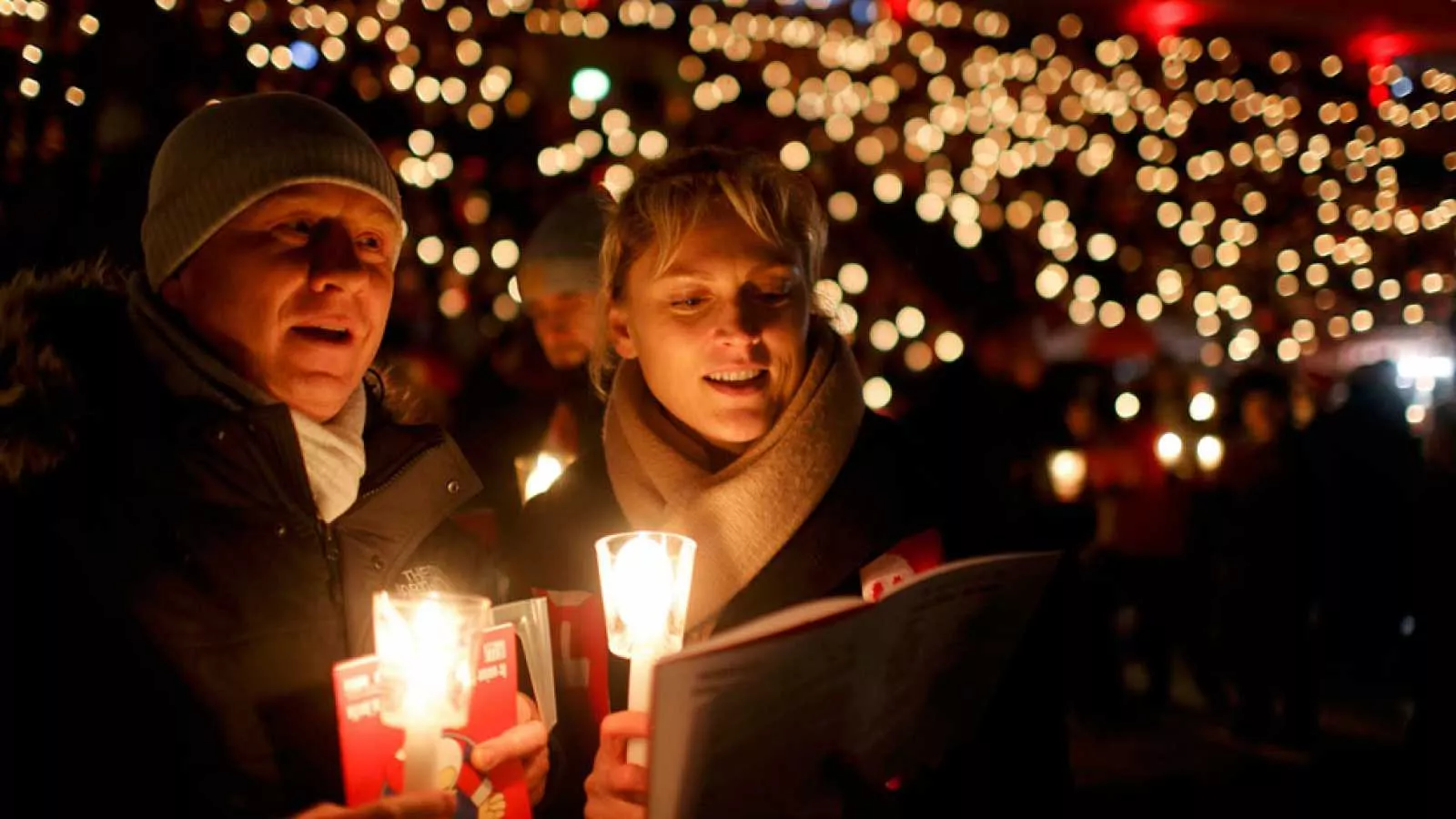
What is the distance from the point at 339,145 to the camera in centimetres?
186

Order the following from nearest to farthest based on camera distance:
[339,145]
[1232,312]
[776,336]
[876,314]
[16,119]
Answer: [339,145] → [776,336] → [16,119] → [876,314] → [1232,312]

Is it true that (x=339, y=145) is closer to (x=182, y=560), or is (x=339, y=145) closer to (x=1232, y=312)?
(x=182, y=560)

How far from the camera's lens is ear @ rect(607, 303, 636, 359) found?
7.63ft

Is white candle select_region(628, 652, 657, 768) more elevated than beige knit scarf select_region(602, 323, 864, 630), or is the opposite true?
beige knit scarf select_region(602, 323, 864, 630)

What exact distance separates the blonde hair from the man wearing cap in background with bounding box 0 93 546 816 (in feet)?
1.60

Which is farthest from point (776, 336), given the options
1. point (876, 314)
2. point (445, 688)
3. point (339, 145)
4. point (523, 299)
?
point (876, 314)

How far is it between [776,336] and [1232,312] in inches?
430

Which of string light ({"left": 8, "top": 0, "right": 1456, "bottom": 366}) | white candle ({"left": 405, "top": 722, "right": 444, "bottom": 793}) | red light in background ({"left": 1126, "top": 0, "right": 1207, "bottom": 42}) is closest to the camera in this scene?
white candle ({"left": 405, "top": 722, "right": 444, "bottom": 793})

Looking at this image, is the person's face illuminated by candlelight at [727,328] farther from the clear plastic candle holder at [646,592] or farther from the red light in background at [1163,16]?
the red light in background at [1163,16]

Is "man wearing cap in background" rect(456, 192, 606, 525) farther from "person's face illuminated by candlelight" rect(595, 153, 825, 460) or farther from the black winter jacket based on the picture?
the black winter jacket

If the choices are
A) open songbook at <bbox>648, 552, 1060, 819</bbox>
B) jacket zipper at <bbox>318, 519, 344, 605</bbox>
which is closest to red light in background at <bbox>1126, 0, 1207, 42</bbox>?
open songbook at <bbox>648, 552, 1060, 819</bbox>

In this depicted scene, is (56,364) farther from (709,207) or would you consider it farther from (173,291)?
(709,207)

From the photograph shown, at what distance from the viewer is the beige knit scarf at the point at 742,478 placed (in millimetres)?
2018

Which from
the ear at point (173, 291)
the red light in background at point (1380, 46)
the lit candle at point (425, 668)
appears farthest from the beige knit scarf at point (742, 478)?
the red light in background at point (1380, 46)
